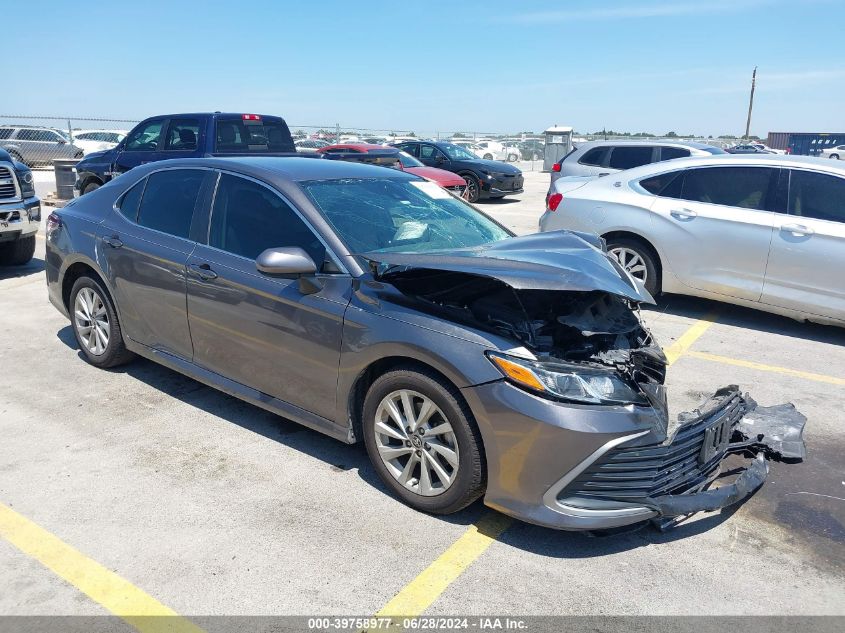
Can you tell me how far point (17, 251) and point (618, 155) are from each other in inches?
385

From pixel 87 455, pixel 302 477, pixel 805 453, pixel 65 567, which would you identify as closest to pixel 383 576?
pixel 302 477

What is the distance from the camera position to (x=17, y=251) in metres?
8.84

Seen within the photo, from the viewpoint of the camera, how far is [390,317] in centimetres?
342

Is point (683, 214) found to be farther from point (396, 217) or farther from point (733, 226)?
point (396, 217)

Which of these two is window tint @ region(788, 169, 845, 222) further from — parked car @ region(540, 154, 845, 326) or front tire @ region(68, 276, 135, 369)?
front tire @ region(68, 276, 135, 369)

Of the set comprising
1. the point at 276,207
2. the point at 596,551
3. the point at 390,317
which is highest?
the point at 276,207

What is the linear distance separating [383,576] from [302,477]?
0.98 metres

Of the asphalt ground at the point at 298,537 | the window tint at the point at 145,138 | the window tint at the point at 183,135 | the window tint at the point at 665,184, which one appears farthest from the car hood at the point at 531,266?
the window tint at the point at 145,138

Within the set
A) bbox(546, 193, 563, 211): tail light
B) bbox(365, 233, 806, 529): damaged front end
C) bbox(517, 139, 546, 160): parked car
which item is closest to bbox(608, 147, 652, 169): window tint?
bbox(546, 193, 563, 211): tail light

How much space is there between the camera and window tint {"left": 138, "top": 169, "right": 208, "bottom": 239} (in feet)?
14.8

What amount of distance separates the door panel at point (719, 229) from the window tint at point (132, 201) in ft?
16.0

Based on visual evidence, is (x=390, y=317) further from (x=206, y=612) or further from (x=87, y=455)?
(x=87, y=455)

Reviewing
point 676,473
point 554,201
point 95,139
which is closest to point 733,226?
point 554,201

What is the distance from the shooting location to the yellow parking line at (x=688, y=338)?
5.95m
